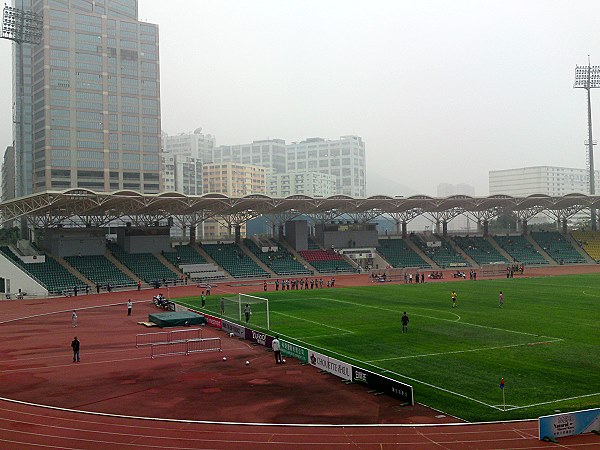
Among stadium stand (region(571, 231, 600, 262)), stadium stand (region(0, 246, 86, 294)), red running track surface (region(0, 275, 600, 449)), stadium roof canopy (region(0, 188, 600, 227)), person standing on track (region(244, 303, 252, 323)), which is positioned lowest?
red running track surface (region(0, 275, 600, 449))

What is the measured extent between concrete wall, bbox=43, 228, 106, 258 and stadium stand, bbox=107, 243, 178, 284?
261 centimetres

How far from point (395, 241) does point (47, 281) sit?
53.4 m

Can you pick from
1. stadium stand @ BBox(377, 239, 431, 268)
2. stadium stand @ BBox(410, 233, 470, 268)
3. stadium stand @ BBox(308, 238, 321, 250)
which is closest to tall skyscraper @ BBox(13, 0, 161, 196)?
stadium stand @ BBox(308, 238, 321, 250)

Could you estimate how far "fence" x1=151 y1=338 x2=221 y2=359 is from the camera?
3008cm

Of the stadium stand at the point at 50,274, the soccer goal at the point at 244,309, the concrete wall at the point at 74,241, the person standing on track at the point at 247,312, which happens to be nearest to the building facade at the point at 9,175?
the concrete wall at the point at 74,241

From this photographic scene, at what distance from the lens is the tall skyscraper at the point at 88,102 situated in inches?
4998

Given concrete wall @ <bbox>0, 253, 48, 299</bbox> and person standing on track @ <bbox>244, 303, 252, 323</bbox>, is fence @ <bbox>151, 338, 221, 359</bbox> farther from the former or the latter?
concrete wall @ <bbox>0, 253, 48, 299</bbox>

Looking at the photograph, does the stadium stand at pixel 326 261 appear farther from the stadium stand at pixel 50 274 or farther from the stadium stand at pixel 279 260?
the stadium stand at pixel 50 274

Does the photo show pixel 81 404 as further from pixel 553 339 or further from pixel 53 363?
pixel 553 339

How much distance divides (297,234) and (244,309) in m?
48.2

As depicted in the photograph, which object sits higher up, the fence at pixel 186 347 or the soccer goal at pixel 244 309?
the soccer goal at pixel 244 309

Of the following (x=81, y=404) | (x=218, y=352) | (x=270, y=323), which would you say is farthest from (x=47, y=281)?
(x=81, y=404)

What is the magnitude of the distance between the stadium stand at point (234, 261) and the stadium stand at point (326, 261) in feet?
27.9

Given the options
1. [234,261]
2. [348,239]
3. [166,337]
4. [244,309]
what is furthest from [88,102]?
[166,337]
